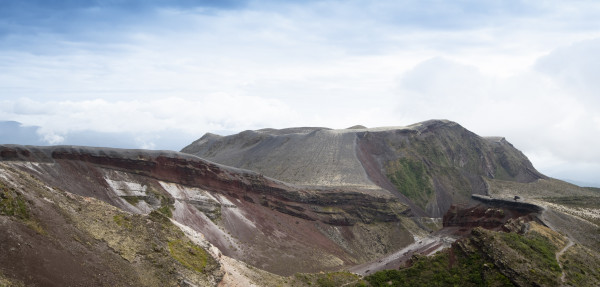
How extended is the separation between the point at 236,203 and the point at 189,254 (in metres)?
30.0

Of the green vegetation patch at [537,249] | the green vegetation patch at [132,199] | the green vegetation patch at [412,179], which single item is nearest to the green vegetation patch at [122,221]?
the green vegetation patch at [132,199]

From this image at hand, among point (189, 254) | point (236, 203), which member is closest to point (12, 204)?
point (189, 254)

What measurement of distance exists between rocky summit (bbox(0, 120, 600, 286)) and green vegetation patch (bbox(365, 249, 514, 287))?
11 cm

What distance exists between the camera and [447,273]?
33.3 meters

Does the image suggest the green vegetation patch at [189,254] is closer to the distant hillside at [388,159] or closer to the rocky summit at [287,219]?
the rocky summit at [287,219]

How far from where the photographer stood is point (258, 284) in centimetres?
3616

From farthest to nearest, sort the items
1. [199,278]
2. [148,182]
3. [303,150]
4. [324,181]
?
[303,150] → [324,181] → [148,182] → [199,278]

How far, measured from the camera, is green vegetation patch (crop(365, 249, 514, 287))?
102 ft

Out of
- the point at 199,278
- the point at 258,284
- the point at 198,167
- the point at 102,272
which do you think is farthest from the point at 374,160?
the point at 102,272

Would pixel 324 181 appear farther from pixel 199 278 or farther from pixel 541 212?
pixel 199 278

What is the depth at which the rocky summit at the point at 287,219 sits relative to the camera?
2623 centimetres

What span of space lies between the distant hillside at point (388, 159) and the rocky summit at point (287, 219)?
527 mm

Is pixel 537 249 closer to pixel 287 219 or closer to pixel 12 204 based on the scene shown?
pixel 12 204

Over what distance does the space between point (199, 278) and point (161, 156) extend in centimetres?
3204
